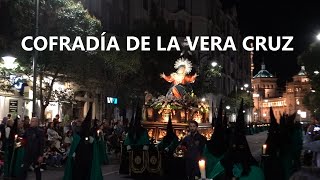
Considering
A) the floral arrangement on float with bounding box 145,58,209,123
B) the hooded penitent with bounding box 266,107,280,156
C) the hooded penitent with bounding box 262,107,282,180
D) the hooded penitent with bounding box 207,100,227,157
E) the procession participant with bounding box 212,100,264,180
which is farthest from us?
the floral arrangement on float with bounding box 145,58,209,123

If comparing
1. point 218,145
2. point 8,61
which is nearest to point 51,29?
point 8,61

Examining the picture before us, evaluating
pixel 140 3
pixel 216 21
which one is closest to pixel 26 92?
pixel 140 3

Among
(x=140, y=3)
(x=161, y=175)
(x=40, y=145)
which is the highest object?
(x=140, y=3)

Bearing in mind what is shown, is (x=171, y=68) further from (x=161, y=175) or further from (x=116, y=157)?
(x=161, y=175)

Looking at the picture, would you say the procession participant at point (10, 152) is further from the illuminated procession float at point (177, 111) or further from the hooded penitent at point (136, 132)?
the illuminated procession float at point (177, 111)

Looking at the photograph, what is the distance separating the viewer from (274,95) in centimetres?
17862

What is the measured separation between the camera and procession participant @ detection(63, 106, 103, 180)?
1167 cm

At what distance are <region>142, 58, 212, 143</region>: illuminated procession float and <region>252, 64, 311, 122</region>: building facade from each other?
4299 inches

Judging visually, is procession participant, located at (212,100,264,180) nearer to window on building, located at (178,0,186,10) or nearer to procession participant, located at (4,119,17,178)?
procession participant, located at (4,119,17,178)

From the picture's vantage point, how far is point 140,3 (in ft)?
152

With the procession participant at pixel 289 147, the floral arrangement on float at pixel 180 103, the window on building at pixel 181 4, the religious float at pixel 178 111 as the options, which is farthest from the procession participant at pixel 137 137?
Result: the window on building at pixel 181 4

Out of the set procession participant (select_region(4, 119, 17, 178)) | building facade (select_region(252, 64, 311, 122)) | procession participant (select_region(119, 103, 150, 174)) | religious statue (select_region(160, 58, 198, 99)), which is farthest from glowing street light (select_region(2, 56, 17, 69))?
building facade (select_region(252, 64, 311, 122))

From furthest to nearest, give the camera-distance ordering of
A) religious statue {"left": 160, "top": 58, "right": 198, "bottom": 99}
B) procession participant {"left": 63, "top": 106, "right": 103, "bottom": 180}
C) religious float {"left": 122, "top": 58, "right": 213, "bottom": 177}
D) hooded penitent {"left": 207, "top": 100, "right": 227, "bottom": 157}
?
religious statue {"left": 160, "top": 58, "right": 198, "bottom": 99} → religious float {"left": 122, "top": 58, "right": 213, "bottom": 177} → procession participant {"left": 63, "top": 106, "right": 103, "bottom": 180} → hooded penitent {"left": 207, "top": 100, "right": 227, "bottom": 157}

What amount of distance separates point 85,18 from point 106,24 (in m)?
15.6
